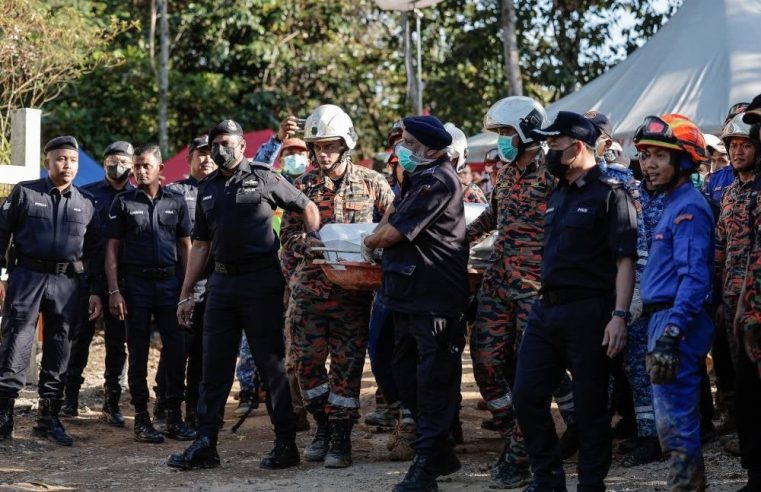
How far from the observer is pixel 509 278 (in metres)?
6.70

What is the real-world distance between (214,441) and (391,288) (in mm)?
1773

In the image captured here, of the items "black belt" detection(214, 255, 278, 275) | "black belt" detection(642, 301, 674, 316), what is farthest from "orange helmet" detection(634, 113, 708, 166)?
"black belt" detection(214, 255, 278, 275)

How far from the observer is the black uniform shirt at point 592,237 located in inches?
223

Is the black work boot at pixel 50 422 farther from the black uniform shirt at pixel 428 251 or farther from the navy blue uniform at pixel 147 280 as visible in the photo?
the black uniform shirt at pixel 428 251

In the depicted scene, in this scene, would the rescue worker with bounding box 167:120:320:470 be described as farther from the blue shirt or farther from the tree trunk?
the tree trunk

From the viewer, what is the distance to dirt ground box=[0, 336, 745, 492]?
6.73m

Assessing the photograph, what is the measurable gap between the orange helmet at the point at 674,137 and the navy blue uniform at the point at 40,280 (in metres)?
4.83

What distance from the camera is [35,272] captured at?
851 cm

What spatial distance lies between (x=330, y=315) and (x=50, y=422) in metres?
2.66

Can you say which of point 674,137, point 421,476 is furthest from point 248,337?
point 674,137

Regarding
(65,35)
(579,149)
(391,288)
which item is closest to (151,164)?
(391,288)

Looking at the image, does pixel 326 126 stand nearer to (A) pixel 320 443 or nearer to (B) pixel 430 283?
(B) pixel 430 283

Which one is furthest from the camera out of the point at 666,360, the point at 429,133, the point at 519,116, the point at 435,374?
the point at 519,116

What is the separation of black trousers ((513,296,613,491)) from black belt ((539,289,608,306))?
22mm
